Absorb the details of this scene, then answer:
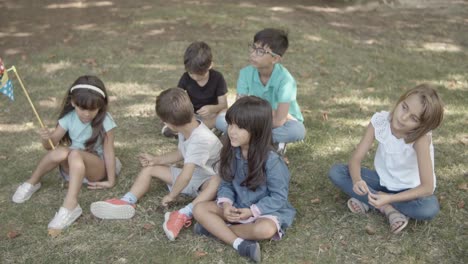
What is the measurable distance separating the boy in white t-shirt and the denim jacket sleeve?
417 mm

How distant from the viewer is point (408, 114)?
9.91 ft

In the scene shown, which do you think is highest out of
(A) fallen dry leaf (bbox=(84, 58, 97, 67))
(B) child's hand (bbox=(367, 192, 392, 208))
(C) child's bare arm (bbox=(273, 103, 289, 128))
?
(C) child's bare arm (bbox=(273, 103, 289, 128))

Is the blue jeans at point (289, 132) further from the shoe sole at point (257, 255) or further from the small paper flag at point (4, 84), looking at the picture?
the small paper flag at point (4, 84)

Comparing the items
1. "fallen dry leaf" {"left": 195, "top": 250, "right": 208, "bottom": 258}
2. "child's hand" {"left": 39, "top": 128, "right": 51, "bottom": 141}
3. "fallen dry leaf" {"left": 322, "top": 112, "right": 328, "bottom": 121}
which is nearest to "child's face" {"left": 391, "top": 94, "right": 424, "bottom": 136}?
"fallen dry leaf" {"left": 195, "top": 250, "right": 208, "bottom": 258}

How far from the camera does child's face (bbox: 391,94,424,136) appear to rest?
299 centimetres

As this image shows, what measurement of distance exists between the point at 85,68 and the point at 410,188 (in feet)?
14.9

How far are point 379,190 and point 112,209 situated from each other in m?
1.94

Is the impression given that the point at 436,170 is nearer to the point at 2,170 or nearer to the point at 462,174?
the point at 462,174

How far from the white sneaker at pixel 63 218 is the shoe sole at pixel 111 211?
0.45 ft

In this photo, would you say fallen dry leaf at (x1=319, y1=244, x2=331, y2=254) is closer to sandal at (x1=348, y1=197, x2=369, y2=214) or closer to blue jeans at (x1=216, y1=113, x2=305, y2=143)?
sandal at (x1=348, y1=197, x2=369, y2=214)

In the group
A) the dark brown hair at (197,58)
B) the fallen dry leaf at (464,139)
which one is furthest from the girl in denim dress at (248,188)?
the fallen dry leaf at (464,139)

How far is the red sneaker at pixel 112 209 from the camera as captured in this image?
3.37 m

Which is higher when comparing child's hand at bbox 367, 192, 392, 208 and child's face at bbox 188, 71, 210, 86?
child's face at bbox 188, 71, 210, 86

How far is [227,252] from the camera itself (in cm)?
310
